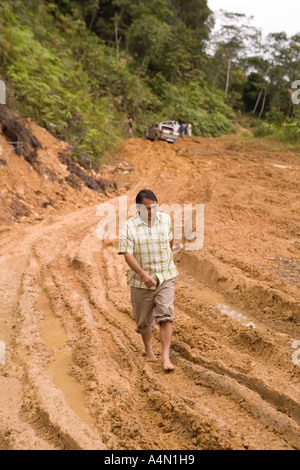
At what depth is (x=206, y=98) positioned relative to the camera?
32.2 metres

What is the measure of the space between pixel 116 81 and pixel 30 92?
482 inches

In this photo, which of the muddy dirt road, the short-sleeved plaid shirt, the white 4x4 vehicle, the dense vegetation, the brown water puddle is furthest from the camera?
the white 4x4 vehicle

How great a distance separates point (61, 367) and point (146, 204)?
169 centimetres

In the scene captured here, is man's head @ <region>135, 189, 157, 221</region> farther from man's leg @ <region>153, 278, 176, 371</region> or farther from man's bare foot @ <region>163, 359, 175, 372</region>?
man's bare foot @ <region>163, 359, 175, 372</region>

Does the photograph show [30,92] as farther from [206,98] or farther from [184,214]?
[206,98]

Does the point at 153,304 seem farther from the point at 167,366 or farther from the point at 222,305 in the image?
the point at 222,305

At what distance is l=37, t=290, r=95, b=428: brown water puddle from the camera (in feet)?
9.25

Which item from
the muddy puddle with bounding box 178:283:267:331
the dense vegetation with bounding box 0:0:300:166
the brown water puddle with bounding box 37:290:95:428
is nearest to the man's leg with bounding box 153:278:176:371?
the brown water puddle with bounding box 37:290:95:428

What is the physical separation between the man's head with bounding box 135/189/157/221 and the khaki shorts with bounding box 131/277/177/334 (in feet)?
2.14

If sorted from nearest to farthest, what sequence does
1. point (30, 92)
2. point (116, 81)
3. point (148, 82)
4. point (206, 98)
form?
1. point (30, 92)
2. point (116, 81)
3. point (148, 82)
4. point (206, 98)

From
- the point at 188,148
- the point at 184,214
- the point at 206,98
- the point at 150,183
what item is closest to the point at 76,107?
the point at 150,183

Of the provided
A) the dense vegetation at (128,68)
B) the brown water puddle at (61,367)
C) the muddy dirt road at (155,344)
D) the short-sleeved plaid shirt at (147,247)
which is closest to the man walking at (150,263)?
the short-sleeved plaid shirt at (147,247)

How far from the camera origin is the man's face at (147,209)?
338cm

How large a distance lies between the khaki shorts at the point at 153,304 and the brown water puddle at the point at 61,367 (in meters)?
0.77
